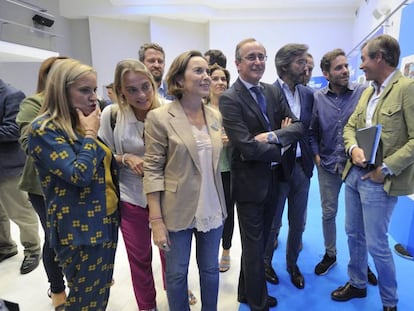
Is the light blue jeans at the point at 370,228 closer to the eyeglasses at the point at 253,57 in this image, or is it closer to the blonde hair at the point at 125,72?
the eyeglasses at the point at 253,57

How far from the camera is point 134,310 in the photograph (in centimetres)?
206

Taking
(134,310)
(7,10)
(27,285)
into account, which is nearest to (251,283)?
(134,310)

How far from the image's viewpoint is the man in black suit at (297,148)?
6.70ft

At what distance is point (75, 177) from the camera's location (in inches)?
46.4

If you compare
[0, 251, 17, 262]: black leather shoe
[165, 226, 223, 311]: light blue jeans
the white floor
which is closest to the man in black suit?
the white floor

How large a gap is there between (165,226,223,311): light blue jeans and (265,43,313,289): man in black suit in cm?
66

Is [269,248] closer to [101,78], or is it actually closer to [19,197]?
[19,197]

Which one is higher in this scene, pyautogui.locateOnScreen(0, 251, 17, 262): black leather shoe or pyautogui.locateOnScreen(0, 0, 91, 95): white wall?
pyautogui.locateOnScreen(0, 0, 91, 95): white wall

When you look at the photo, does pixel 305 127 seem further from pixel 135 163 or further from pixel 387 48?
pixel 135 163

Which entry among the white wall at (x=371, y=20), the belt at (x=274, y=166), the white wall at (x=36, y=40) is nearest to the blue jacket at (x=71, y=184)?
the belt at (x=274, y=166)

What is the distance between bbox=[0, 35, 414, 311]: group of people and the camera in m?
1.28

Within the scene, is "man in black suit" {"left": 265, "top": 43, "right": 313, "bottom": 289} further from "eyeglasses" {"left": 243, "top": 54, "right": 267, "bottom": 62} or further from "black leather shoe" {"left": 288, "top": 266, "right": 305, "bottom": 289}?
"eyeglasses" {"left": 243, "top": 54, "right": 267, "bottom": 62}

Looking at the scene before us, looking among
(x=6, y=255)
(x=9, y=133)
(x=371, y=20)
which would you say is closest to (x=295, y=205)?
(x=9, y=133)

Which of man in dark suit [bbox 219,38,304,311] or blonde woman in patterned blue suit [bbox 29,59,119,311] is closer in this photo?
blonde woman in patterned blue suit [bbox 29,59,119,311]
